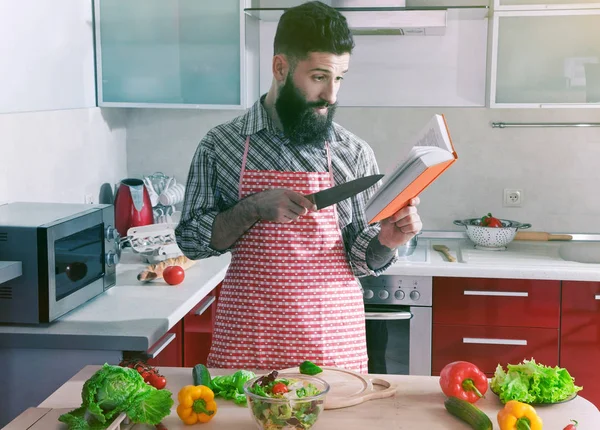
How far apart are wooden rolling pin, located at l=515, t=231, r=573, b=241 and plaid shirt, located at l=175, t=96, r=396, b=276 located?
5.46 feet

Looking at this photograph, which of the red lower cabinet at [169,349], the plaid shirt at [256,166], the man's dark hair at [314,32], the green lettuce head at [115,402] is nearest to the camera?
the green lettuce head at [115,402]

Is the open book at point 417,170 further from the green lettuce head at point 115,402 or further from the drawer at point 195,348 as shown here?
the drawer at point 195,348

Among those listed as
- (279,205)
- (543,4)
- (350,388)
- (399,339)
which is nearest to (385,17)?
(543,4)

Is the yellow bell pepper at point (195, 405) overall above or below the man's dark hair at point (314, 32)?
below

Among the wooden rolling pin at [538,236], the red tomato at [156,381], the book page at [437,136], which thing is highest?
the book page at [437,136]

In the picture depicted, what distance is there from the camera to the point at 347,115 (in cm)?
376

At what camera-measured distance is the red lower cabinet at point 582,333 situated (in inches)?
123

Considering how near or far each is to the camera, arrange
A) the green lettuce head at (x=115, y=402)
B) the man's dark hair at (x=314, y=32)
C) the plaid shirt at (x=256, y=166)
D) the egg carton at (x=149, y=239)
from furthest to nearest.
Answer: the egg carton at (x=149, y=239), the plaid shirt at (x=256, y=166), the man's dark hair at (x=314, y=32), the green lettuce head at (x=115, y=402)

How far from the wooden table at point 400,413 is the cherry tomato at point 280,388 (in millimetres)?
104

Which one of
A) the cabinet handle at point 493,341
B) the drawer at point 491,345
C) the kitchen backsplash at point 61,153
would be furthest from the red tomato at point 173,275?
the cabinet handle at point 493,341

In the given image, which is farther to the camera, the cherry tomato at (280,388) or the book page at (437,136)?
the book page at (437,136)

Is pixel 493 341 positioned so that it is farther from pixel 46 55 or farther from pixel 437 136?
pixel 46 55

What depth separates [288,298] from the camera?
2.04 metres

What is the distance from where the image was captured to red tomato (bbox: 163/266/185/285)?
2.73 meters
